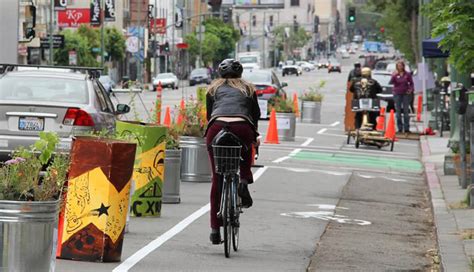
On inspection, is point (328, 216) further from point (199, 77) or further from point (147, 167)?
point (199, 77)

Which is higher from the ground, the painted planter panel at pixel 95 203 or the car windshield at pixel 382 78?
the painted planter panel at pixel 95 203

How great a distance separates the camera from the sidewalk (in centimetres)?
1231

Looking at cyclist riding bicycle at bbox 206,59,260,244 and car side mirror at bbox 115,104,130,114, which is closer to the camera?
cyclist riding bicycle at bbox 206,59,260,244

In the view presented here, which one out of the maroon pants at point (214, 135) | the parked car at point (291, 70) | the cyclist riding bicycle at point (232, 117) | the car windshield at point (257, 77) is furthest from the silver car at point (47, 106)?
the parked car at point (291, 70)

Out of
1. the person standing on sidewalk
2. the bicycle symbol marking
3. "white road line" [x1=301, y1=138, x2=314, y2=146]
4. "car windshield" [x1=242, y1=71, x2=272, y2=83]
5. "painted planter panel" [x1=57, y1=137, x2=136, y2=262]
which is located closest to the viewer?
"painted planter panel" [x1=57, y1=137, x2=136, y2=262]

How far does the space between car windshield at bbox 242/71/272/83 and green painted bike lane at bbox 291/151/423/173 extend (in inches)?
641

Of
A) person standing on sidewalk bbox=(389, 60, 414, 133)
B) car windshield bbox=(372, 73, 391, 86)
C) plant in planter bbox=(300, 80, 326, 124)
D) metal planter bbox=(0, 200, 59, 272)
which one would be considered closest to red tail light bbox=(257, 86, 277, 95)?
plant in planter bbox=(300, 80, 326, 124)

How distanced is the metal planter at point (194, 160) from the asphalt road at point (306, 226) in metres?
0.22

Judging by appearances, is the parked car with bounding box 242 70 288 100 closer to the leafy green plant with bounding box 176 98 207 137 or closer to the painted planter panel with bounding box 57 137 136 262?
the leafy green plant with bounding box 176 98 207 137

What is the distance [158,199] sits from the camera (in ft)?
49.1

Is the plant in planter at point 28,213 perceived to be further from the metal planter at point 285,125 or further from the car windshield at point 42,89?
the metal planter at point 285,125

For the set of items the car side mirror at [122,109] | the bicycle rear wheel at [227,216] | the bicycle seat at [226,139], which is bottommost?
the bicycle rear wheel at [227,216]

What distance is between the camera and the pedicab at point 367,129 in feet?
100

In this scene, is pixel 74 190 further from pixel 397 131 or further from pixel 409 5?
pixel 409 5
